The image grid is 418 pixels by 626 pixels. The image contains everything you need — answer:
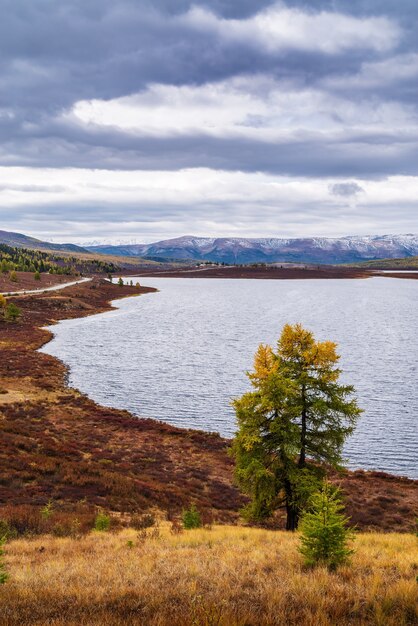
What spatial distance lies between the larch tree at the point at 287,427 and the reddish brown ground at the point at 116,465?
14.7 ft

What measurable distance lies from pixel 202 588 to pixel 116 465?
913 inches

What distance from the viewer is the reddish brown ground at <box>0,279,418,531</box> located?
24.8 m

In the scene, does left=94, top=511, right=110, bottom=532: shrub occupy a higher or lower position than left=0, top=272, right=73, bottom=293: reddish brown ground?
lower

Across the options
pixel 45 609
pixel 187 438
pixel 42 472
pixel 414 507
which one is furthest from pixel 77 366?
pixel 45 609

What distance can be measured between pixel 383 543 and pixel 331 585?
28.3 ft

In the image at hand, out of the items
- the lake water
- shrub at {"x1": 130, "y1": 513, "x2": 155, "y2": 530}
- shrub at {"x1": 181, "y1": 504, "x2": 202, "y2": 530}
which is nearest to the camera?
shrub at {"x1": 181, "y1": 504, "x2": 202, "y2": 530}

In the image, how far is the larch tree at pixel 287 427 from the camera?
2209cm

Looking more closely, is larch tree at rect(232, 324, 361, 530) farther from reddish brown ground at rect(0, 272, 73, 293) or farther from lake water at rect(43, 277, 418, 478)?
reddish brown ground at rect(0, 272, 73, 293)

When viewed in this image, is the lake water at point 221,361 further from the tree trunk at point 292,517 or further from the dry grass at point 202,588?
the dry grass at point 202,588

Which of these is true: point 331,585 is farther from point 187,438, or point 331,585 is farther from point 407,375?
point 407,375

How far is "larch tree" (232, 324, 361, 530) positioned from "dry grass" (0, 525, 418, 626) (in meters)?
7.32

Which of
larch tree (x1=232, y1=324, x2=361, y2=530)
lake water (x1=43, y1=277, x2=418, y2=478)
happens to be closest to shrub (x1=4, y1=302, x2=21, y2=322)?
lake water (x1=43, y1=277, x2=418, y2=478)

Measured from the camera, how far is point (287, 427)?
2270 centimetres

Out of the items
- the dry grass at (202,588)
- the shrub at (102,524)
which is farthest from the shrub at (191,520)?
the dry grass at (202,588)
